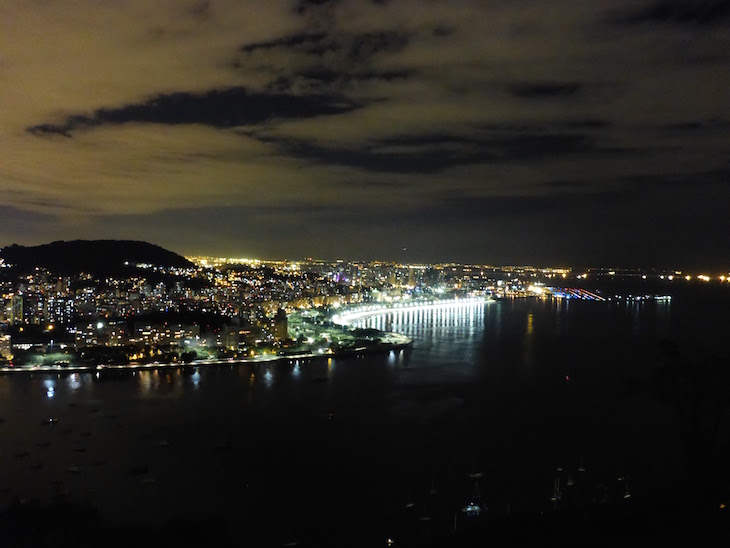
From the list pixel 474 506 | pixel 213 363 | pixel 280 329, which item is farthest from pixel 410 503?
pixel 280 329

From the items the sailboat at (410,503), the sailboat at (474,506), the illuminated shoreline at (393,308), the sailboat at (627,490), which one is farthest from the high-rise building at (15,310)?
the sailboat at (627,490)

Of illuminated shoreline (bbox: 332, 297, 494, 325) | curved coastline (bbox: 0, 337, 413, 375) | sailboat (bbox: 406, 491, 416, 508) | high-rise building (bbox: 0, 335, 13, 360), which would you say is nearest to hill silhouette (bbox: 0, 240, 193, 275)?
illuminated shoreline (bbox: 332, 297, 494, 325)

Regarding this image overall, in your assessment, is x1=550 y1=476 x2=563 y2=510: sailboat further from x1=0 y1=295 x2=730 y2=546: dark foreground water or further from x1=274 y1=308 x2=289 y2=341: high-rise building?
x1=274 y1=308 x2=289 y2=341: high-rise building

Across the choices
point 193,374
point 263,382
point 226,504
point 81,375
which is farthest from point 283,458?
point 81,375

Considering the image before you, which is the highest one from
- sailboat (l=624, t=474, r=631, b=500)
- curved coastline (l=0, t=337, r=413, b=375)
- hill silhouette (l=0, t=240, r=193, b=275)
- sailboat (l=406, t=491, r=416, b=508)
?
hill silhouette (l=0, t=240, r=193, b=275)

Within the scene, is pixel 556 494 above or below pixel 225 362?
below

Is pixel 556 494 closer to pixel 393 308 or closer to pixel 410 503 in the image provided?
pixel 410 503

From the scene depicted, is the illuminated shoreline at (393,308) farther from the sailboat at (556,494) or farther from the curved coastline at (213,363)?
the sailboat at (556,494)
